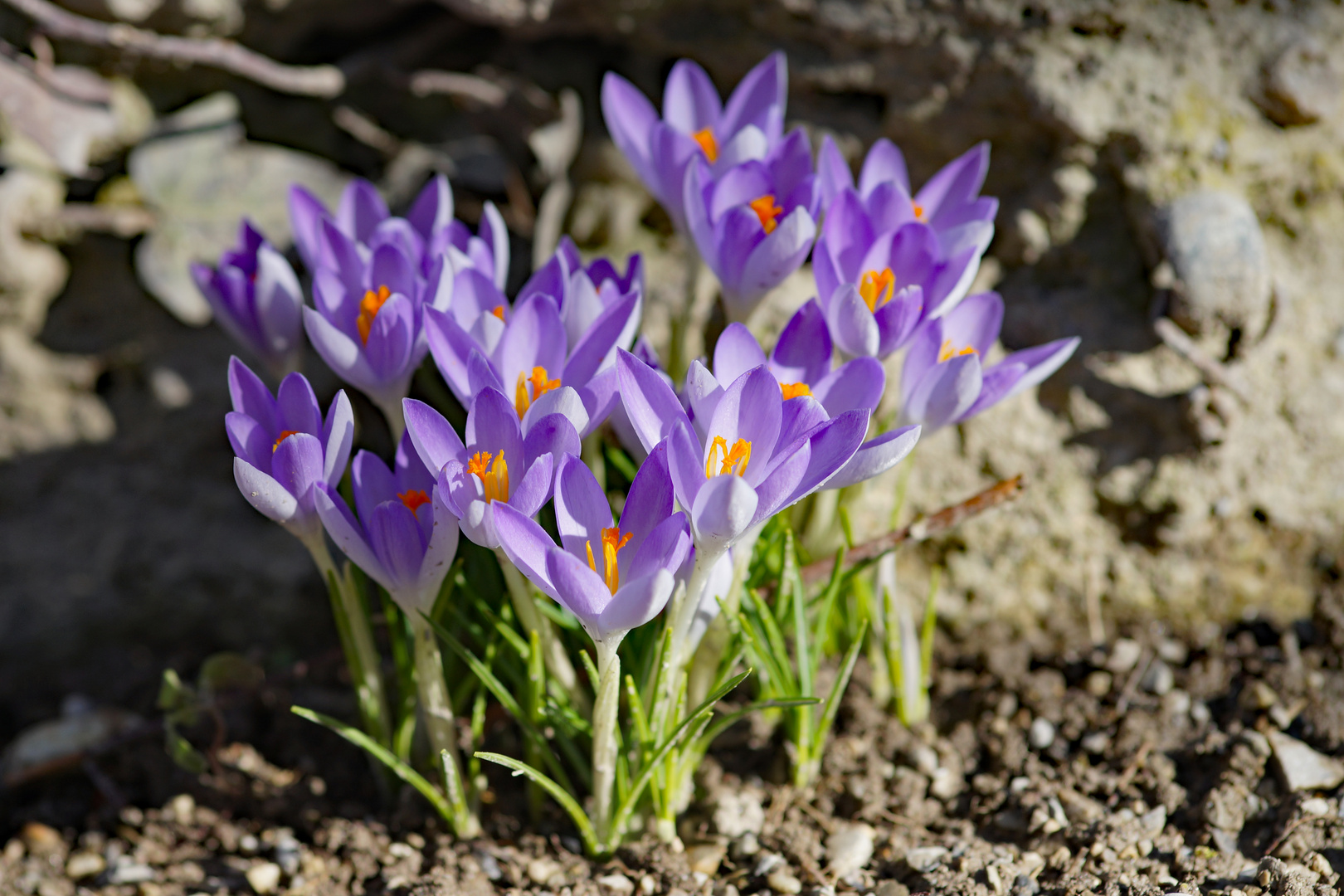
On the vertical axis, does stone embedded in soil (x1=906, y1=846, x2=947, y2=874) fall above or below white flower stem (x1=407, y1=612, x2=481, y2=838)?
below

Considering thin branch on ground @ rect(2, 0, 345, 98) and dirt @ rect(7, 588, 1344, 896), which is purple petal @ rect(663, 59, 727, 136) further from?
dirt @ rect(7, 588, 1344, 896)

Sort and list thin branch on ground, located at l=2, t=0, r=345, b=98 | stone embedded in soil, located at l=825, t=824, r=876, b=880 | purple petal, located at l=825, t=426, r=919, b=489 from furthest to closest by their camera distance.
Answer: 1. thin branch on ground, located at l=2, t=0, r=345, b=98
2. stone embedded in soil, located at l=825, t=824, r=876, b=880
3. purple petal, located at l=825, t=426, r=919, b=489

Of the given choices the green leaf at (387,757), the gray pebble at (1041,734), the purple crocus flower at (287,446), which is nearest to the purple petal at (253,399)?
the purple crocus flower at (287,446)

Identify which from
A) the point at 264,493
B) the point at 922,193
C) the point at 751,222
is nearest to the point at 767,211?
the point at 751,222

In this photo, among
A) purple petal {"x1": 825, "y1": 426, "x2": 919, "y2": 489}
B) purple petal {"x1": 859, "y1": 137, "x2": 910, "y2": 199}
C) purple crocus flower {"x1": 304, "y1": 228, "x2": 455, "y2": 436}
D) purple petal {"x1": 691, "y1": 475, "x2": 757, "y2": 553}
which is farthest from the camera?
purple petal {"x1": 859, "y1": 137, "x2": 910, "y2": 199}

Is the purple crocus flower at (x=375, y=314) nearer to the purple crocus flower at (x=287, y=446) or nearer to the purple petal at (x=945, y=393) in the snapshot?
the purple crocus flower at (x=287, y=446)

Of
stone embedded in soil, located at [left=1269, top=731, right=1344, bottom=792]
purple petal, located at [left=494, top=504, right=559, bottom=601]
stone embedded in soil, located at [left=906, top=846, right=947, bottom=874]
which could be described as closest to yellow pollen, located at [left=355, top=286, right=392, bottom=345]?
purple petal, located at [left=494, top=504, right=559, bottom=601]

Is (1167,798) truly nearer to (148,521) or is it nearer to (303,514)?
(303,514)
